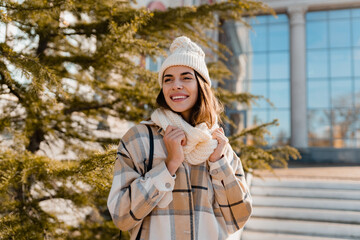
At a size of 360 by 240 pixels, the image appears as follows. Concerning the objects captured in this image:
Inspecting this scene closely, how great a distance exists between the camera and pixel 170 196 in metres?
1.46

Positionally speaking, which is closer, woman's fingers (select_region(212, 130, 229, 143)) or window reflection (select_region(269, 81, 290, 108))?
woman's fingers (select_region(212, 130, 229, 143))

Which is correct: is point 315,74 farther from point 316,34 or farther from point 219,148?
point 219,148

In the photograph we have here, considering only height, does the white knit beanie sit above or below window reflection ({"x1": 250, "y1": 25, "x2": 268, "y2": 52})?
below

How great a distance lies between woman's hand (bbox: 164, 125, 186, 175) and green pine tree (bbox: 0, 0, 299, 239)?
0.77 metres

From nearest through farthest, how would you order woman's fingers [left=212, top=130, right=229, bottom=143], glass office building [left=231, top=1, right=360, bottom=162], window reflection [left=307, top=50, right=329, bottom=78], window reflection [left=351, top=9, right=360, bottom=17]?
woman's fingers [left=212, top=130, right=229, bottom=143] → glass office building [left=231, top=1, right=360, bottom=162] → window reflection [left=351, top=9, right=360, bottom=17] → window reflection [left=307, top=50, right=329, bottom=78]

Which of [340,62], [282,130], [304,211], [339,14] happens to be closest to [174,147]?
[304,211]

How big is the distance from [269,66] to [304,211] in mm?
16544

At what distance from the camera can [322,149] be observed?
56.7ft

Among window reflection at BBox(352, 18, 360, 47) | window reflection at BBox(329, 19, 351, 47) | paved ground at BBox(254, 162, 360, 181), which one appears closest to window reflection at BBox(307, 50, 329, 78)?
window reflection at BBox(329, 19, 351, 47)

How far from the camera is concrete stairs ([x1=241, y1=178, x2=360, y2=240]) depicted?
15.4 ft

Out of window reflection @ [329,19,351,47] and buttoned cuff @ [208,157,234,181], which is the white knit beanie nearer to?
buttoned cuff @ [208,157,234,181]

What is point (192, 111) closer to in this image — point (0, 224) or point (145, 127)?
point (145, 127)

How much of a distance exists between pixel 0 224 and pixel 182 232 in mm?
1487

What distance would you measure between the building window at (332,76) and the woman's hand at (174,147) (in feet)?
62.9
